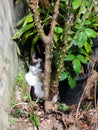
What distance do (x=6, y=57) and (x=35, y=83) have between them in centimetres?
53

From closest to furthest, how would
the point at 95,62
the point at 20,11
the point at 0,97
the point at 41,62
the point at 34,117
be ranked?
1. the point at 0,97
2. the point at 34,117
3. the point at 95,62
4. the point at 41,62
5. the point at 20,11

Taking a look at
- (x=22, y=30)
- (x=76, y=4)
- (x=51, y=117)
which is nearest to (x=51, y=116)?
(x=51, y=117)

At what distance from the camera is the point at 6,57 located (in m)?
2.59

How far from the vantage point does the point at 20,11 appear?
134 inches

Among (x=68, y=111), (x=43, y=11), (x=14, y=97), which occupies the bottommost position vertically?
(x=68, y=111)

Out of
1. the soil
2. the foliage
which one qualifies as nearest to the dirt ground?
the soil

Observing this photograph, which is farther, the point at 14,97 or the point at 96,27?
the point at 96,27

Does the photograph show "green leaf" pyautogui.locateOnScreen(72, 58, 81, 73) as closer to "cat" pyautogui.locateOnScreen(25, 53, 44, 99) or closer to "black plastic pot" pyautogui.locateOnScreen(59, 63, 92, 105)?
"black plastic pot" pyautogui.locateOnScreen(59, 63, 92, 105)

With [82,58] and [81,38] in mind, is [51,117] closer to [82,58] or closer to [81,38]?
[82,58]

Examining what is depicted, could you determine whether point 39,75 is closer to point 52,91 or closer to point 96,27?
point 52,91

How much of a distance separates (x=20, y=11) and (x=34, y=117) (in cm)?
126

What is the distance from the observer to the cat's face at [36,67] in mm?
3045

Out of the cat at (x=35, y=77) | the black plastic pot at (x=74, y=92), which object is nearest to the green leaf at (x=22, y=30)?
the cat at (x=35, y=77)

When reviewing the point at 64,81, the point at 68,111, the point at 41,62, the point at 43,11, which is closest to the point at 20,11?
the point at 43,11
